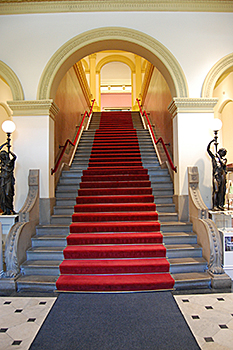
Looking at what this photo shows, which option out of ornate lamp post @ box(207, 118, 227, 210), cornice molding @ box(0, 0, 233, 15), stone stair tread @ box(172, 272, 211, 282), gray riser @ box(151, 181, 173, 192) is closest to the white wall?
cornice molding @ box(0, 0, 233, 15)

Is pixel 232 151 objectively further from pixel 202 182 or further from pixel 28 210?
pixel 28 210

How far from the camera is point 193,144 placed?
541cm

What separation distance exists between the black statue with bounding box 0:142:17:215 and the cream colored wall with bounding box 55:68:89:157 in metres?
2.00

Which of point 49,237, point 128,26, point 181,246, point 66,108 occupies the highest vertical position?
point 128,26

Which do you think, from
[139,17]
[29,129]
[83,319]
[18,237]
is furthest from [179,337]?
[139,17]

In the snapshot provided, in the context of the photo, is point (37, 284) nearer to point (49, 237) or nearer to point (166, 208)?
point (49, 237)

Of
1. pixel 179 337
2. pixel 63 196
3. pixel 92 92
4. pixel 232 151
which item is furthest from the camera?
pixel 92 92

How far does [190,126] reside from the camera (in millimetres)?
5410

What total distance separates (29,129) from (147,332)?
14.5 ft

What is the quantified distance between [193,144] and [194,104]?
854 millimetres

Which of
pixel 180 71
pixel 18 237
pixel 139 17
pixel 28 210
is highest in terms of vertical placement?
pixel 139 17

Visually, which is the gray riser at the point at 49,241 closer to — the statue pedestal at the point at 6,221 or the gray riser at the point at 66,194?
the statue pedestal at the point at 6,221

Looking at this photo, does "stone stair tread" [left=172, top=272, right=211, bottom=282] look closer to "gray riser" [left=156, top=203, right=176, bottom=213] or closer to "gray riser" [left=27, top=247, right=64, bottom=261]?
"gray riser" [left=156, top=203, right=176, bottom=213]

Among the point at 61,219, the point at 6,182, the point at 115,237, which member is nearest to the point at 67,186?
the point at 61,219
